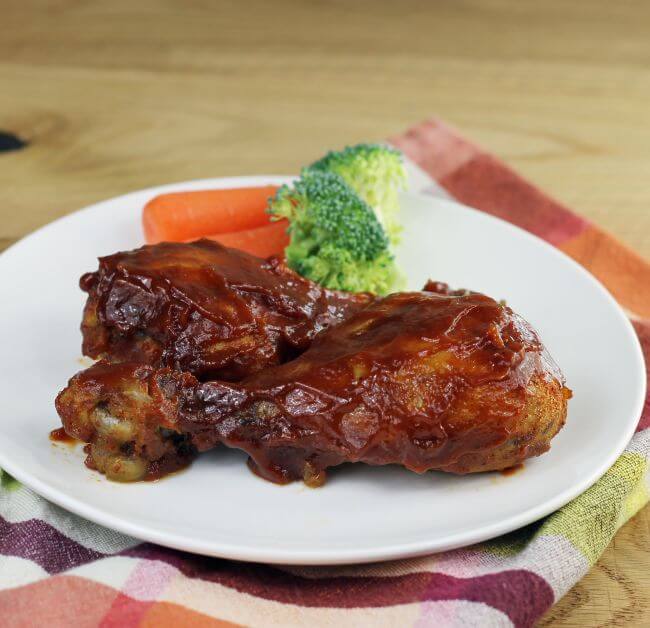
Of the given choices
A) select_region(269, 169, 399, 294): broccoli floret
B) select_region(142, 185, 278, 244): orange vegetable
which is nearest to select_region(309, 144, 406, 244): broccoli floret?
select_region(269, 169, 399, 294): broccoli floret

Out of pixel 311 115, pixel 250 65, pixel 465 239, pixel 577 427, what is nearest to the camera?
pixel 577 427

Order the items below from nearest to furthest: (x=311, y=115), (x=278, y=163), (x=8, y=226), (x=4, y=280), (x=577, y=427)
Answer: (x=577, y=427)
(x=4, y=280)
(x=8, y=226)
(x=278, y=163)
(x=311, y=115)

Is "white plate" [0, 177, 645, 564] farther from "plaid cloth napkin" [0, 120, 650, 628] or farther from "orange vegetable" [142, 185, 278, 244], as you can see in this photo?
"orange vegetable" [142, 185, 278, 244]

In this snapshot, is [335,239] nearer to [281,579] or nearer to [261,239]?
[261,239]

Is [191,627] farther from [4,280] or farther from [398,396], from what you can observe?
[4,280]

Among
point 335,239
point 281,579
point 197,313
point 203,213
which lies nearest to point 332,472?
point 281,579

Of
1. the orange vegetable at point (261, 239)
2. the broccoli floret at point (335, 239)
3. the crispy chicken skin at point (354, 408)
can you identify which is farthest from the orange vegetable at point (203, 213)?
the crispy chicken skin at point (354, 408)

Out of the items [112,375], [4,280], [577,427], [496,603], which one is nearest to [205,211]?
[4,280]
